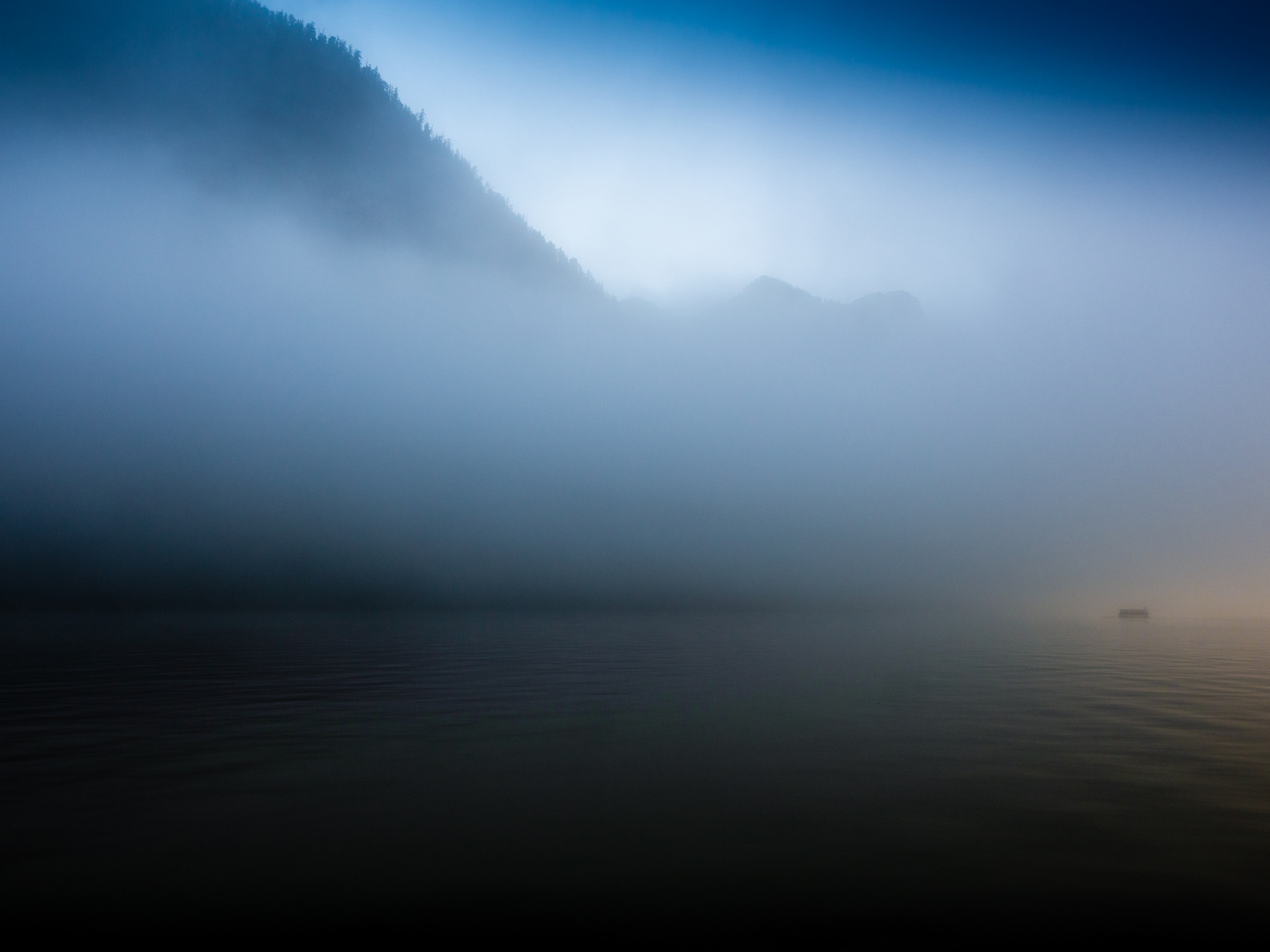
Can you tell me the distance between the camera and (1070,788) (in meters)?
9.02

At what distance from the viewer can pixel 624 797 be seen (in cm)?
839

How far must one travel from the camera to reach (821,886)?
19.0 ft

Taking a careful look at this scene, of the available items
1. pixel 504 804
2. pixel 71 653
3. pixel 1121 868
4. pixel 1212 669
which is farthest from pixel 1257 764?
pixel 71 653

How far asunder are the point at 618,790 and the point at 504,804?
4.58ft

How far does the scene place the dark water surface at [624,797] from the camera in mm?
5848

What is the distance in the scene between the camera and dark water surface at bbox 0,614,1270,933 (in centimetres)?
585

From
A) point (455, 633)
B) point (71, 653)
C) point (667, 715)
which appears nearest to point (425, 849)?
point (667, 715)

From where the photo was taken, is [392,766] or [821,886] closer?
[821,886]

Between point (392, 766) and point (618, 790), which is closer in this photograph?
point (618, 790)

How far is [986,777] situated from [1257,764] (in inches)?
172

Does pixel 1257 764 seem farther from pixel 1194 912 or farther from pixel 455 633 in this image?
pixel 455 633

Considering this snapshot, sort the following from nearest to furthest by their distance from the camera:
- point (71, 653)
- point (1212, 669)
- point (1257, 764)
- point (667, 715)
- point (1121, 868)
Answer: point (1121, 868) < point (1257, 764) < point (667, 715) < point (1212, 669) < point (71, 653)

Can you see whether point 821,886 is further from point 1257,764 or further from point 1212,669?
point 1212,669

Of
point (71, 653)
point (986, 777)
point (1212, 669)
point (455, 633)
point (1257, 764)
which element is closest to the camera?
point (986, 777)
